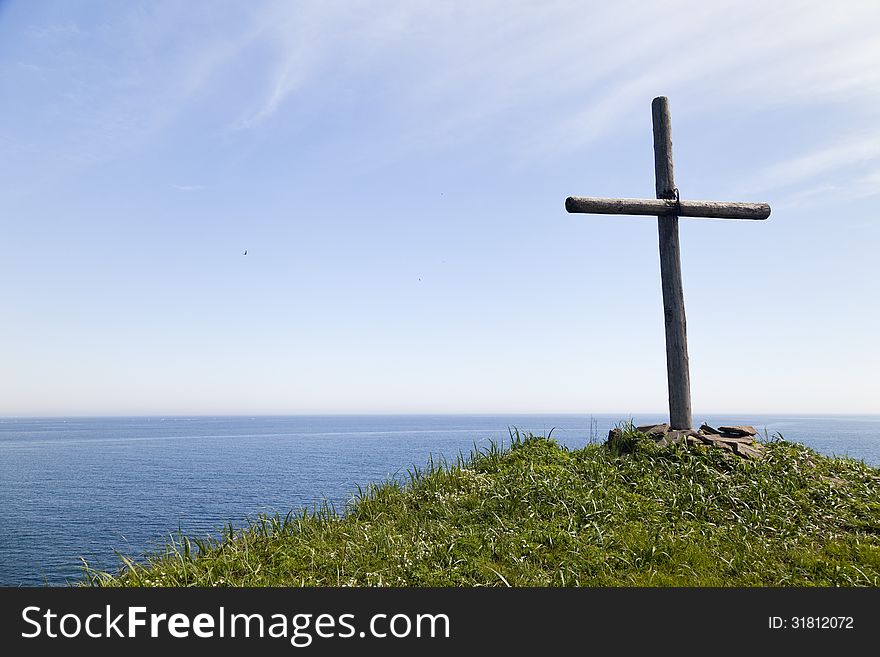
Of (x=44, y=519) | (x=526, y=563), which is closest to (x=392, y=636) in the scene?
(x=526, y=563)

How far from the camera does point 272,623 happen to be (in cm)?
493

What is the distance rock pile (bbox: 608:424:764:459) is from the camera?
963 cm

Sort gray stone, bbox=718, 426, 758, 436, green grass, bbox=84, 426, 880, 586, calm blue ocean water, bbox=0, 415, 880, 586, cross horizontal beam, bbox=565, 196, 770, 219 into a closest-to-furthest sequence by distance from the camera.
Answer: green grass, bbox=84, 426, 880, 586
cross horizontal beam, bbox=565, 196, 770, 219
gray stone, bbox=718, 426, 758, 436
calm blue ocean water, bbox=0, 415, 880, 586

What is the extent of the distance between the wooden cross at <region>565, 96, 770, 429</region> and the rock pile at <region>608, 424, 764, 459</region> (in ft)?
0.94

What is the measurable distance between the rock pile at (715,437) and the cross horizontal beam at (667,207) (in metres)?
3.96

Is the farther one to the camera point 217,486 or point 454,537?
point 217,486

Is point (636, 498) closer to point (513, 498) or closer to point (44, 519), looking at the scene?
point (513, 498)

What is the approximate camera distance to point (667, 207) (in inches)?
417

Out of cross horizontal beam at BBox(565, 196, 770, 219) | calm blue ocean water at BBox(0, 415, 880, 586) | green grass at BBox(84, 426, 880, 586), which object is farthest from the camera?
calm blue ocean water at BBox(0, 415, 880, 586)

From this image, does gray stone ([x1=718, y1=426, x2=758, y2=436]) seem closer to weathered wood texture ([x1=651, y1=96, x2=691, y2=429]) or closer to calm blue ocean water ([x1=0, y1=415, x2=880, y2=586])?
weathered wood texture ([x1=651, y1=96, x2=691, y2=429])

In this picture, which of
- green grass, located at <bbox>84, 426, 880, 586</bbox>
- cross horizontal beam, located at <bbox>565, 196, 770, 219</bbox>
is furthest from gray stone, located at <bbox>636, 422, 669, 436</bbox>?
cross horizontal beam, located at <bbox>565, 196, 770, 219</bbox>

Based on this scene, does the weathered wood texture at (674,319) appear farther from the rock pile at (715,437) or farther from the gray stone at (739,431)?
the gray stone at (739,431)

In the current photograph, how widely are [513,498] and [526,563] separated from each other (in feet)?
Result: 6.31

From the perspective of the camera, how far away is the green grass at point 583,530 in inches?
247
